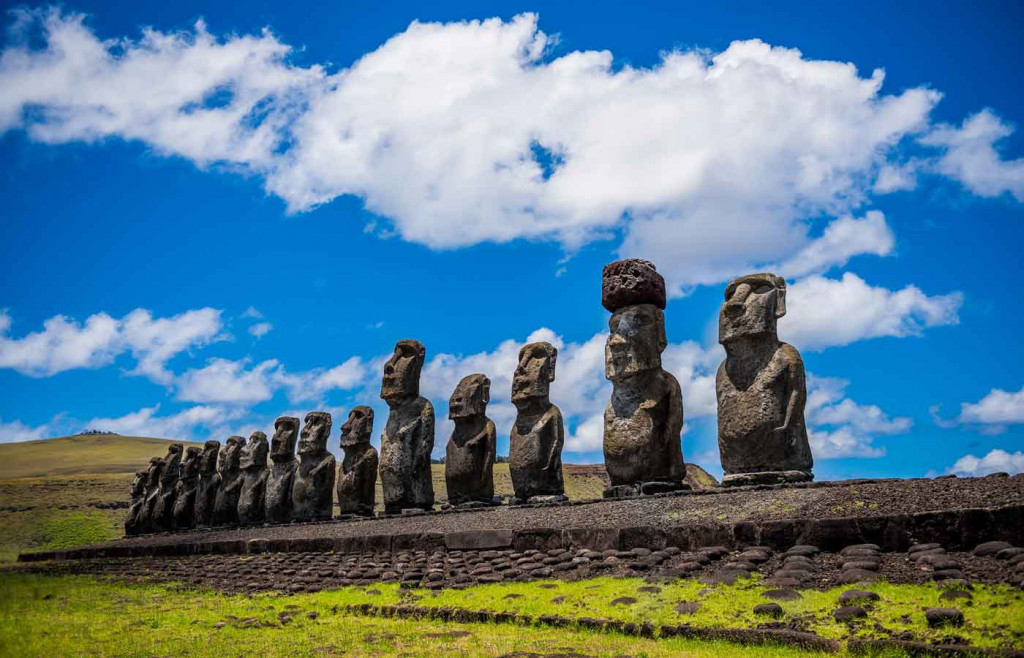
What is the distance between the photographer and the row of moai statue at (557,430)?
1319 cm

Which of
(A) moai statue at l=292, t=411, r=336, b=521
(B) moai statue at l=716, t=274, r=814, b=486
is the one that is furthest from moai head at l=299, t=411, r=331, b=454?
(B) moai statue at l=716, t=274, r=814, b=486

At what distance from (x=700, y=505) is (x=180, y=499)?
23504 mm

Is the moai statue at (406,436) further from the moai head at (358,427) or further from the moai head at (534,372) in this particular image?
the moai head at (534,372)

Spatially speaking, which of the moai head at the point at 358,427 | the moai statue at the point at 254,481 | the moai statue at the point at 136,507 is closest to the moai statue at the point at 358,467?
the moai head at the point at 358,427

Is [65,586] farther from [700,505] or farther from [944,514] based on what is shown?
[944,514]

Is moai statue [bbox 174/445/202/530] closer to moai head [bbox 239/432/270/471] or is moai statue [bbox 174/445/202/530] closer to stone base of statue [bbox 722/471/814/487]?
moai head [bbox 239/432/270/471]

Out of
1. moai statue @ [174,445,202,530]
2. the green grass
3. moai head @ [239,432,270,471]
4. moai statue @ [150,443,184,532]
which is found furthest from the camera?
moai statue @ [150,443,184,532]

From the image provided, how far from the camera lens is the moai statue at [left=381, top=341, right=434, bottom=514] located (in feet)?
64.6

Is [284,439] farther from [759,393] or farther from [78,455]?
[78,455]

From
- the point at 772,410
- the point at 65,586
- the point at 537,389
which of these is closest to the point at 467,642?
the point at 772,410

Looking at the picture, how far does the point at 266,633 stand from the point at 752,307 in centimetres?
863

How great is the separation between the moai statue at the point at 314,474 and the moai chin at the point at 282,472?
0.57 meters

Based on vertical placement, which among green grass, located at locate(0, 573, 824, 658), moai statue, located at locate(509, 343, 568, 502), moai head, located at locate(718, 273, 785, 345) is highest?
moai head, located at locate(718, 273, 785, 345)

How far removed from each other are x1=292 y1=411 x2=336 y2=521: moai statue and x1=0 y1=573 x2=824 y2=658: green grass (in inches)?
362
